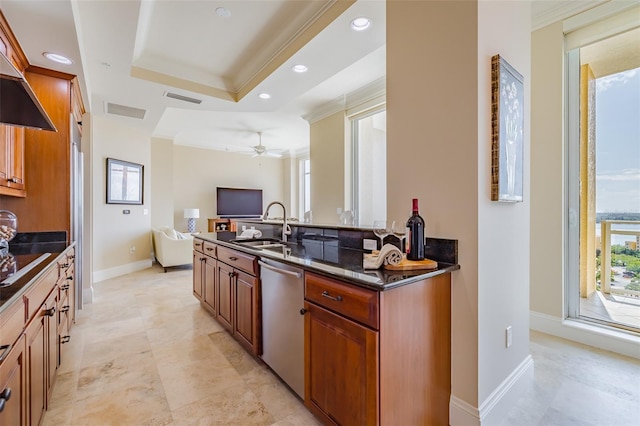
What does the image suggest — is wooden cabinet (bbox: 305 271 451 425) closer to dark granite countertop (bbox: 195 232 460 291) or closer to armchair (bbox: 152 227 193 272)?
dark granite countertop (bbox: 195 232 460 291)

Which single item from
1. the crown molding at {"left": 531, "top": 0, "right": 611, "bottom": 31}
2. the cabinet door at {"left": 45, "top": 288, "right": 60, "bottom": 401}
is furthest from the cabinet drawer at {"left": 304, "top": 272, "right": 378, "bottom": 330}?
the crown molding at {"left": 531, "top": 0, "right": 611, "bottom": 31}

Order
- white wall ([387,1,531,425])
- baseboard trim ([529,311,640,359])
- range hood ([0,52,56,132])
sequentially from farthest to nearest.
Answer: baseboard trim ([529,311,640,359]) < white wall ([387,1,531,425]) < range hood ([0,52,56,132])

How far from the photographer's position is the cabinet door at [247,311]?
7.34 ft

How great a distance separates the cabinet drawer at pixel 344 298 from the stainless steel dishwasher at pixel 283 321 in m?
0.13

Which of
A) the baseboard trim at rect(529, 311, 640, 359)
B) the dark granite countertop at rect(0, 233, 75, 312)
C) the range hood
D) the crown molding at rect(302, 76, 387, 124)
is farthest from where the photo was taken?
the crown molding at rect(302, 76, 387, 124)

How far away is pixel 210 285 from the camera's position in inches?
123

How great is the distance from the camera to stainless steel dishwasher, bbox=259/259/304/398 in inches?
70.6

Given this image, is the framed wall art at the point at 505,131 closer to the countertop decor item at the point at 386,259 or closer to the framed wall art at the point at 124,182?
the countertop decor item at the point at 386,259

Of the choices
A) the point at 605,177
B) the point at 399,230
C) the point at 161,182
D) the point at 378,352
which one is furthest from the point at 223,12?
→ the point at 161,182

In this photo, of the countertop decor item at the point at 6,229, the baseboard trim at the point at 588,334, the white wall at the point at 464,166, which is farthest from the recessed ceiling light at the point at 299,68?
the baseboard trim at the point at 588,334

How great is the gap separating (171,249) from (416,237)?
5172 mm

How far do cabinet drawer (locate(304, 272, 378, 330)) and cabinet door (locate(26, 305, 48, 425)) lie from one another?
128 centimetres

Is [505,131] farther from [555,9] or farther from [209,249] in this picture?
[209,249]

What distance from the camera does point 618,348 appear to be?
246cm
